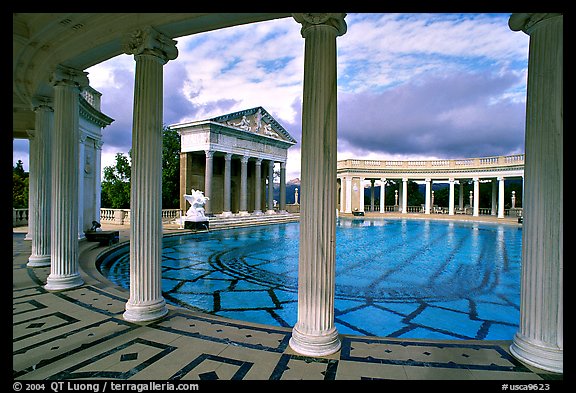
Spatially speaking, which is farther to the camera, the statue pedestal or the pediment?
the pediment

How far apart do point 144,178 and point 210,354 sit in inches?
123

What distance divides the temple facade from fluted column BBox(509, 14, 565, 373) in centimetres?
2460

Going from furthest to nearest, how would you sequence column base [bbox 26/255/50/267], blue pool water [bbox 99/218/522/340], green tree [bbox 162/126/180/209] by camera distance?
1. green tree [bbox 162/126/180/209]
2. column base [bbox 26/255/50/267]
3. blue pool water [bbox 99/218/522/340]

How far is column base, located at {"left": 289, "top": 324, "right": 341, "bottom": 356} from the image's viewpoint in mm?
3826

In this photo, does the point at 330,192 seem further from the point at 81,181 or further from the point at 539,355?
the point at 81,181

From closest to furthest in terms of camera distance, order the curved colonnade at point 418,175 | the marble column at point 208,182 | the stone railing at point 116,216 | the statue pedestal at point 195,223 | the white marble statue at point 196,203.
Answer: the statue pedestal at point 195,223 < the white marble statue at point 196,203 < the stone railing at point 116,216 < the marble column at point 208,182 < the curved colonnade at point 418,175

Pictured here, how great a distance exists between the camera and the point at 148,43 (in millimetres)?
4875

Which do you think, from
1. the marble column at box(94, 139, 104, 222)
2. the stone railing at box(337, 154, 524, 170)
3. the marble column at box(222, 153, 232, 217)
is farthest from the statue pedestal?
Answer: the stone railing at box(337, 154, 524, 170)

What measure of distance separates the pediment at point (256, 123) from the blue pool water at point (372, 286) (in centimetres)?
1803

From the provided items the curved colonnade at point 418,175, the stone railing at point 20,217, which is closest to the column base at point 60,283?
the stone railing at point 20,217

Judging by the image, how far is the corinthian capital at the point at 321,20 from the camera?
383cm

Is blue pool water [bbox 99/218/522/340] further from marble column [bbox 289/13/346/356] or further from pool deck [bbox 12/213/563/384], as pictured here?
marble column [bbox 289/13/346/356]

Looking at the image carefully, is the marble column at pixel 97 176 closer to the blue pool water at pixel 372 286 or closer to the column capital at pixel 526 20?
the blue pool water at pixel 372 286
